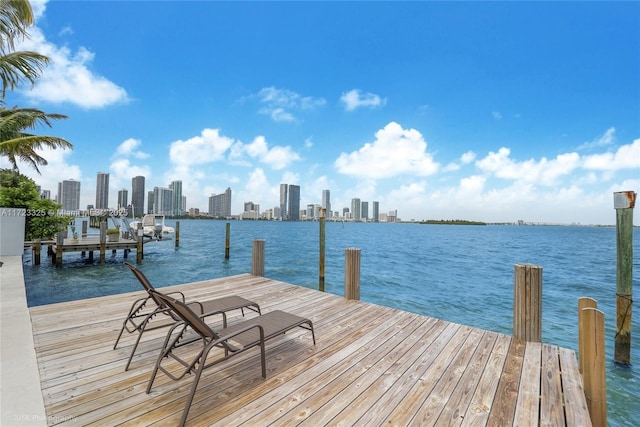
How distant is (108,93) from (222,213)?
82348 millimetres

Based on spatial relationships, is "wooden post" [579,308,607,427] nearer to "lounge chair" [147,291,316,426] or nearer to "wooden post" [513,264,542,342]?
"wooden post" [513,264,542,342]

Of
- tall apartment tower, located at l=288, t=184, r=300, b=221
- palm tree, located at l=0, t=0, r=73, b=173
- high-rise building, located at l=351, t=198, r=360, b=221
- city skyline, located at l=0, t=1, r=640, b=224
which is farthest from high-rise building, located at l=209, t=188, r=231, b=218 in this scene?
palm tree, located at l=0, t=0, r=73, b=173

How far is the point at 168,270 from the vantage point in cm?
1501

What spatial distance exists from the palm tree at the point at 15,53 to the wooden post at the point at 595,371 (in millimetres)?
13629

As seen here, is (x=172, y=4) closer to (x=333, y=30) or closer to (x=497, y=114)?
(x=333, y=30)

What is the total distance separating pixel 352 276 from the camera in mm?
5285

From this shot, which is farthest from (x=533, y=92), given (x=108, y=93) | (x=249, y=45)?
(x=108, y=93)

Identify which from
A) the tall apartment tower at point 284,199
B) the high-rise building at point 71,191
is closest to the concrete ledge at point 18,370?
the high-rise building at point 71,191

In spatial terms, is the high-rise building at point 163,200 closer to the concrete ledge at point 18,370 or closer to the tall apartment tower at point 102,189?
the tall apartment tower at point 102,189

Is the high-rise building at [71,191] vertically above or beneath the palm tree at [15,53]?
beneath

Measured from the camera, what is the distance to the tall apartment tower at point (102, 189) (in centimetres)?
3573

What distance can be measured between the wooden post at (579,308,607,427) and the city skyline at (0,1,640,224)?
10162 millimetres

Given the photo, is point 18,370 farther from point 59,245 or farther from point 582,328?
point 59,245

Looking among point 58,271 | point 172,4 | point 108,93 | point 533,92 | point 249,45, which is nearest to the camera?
point 172,4
